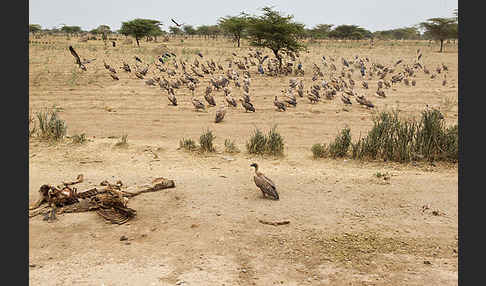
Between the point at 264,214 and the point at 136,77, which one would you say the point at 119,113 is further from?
the point at 264,214

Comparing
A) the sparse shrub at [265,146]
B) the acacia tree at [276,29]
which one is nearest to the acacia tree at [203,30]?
the acacia tree at [276,29]

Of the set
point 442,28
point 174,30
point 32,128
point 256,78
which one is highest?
point 174,30

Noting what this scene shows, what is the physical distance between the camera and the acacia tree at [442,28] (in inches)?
1390

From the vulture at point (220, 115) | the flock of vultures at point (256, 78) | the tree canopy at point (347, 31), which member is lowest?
the vulture at point (220, 115)

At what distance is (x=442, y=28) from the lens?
35844 millimetres

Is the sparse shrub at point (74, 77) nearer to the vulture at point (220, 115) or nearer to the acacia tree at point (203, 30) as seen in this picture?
the vulture at point (220, 115)

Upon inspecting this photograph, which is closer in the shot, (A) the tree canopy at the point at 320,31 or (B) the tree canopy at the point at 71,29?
(A) the tree canopy at the point at 320,31

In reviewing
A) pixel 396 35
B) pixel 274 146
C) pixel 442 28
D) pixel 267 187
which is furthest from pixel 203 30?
pixel 267 187

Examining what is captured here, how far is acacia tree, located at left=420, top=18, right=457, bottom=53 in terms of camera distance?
116ft

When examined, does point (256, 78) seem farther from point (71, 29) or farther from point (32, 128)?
point (71, 29)

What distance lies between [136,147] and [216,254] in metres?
4.77

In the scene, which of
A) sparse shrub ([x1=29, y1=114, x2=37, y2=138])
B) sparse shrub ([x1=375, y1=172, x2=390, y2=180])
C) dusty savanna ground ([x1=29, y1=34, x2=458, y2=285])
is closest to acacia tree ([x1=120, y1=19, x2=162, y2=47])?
sparse shrub ([x1=29, y1=114, x2=37, y2=138])

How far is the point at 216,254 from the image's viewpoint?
427cm

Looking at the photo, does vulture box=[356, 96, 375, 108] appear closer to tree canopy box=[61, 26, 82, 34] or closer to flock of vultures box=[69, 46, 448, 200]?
flock of vultures box=[69, 46, 448, 200]
